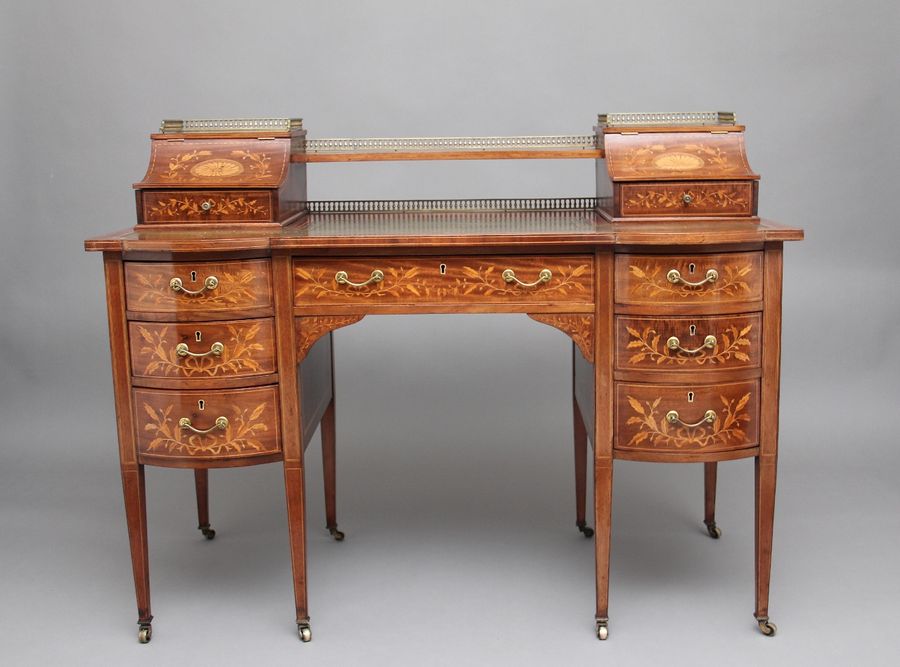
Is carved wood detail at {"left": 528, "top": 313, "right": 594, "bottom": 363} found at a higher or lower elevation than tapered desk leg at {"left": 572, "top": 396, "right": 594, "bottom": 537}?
higher

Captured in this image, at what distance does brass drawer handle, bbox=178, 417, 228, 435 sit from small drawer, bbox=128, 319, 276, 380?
14 centimetres

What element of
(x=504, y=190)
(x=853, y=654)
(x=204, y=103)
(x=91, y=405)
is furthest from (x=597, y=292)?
(x=91, y=405)

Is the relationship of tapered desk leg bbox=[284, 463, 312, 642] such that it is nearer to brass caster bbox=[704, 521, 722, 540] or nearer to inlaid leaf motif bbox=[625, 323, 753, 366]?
inlaid leaf motif bbox=[625, 323, 753, 366]

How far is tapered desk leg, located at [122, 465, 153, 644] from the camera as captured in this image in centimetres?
368

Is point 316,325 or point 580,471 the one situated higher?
point 316,325

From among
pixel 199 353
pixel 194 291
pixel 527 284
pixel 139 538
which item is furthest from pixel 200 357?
pixel 527 284

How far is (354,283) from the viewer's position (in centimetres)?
354

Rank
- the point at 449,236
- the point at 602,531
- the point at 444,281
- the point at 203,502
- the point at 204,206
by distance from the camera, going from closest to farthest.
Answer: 1. the point at 449,236
2. the point at 444,281
3. the point at 602,531
4. the point at 204,206
5. the point at 203,502

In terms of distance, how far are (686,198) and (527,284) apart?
25.6 inches

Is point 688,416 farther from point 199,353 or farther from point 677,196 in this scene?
point 199,353

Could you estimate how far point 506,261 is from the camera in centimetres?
353

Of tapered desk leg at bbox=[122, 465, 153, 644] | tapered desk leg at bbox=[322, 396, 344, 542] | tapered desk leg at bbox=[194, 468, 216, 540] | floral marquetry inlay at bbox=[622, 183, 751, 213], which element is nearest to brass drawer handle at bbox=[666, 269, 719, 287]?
floral marquetry inlay at bbox=[622, 183, 751, 213]

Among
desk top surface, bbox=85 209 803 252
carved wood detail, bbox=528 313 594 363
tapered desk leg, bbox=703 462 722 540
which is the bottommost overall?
tapered desk leg, bbox=703 462 722 540

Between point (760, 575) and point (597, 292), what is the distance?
3.59 feet
